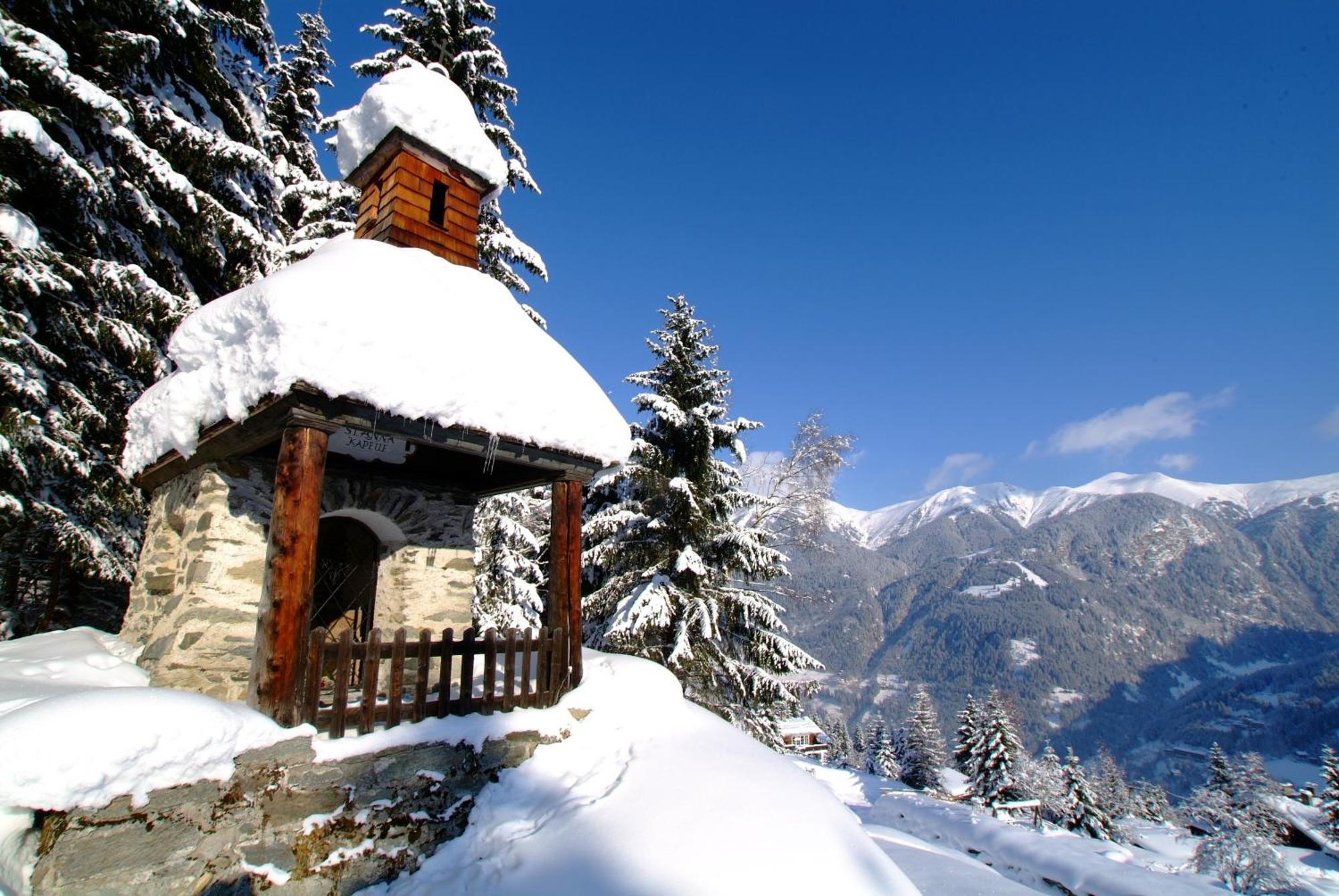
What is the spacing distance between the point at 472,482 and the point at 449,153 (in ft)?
14.9

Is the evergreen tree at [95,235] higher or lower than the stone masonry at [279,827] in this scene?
higher

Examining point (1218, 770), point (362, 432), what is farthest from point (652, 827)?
point (1218, 770)

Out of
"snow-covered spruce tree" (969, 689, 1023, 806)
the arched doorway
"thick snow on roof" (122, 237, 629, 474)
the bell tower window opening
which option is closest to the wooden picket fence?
the arched doorway

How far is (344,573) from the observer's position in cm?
825

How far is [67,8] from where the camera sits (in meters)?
8.48

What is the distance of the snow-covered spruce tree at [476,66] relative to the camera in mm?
11953

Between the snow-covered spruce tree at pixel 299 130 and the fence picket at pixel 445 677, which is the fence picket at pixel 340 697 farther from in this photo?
the snow-covered spruce tree at pixel 299 130

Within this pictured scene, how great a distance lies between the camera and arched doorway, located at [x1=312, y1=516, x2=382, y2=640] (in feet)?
26.4

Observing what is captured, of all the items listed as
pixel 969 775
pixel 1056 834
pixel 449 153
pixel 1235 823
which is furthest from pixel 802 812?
pixel 969 775

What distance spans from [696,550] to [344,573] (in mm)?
7775

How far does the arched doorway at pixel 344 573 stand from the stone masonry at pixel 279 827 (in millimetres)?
3749

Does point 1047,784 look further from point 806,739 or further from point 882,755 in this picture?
point 806,739

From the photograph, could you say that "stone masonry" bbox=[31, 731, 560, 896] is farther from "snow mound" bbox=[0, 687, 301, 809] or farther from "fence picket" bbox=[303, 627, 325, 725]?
"fence picket" bbox=[303, 627, 325, 725]

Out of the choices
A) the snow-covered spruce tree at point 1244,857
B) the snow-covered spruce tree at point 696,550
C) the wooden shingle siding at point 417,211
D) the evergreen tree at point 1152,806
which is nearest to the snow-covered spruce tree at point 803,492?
the snow-covered spruce tree at point 696,550
